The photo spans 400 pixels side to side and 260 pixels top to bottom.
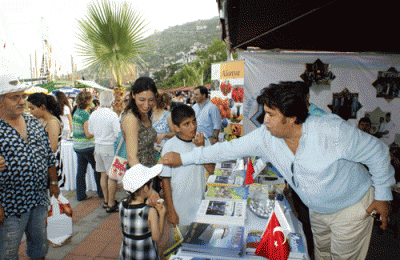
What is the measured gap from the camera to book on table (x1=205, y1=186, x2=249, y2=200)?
2078 millimetres

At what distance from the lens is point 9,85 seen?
68.7 inches

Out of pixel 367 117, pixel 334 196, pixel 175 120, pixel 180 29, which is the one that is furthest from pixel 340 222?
pixel 180 29

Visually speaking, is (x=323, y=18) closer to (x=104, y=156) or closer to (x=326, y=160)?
(x=326, y=160)

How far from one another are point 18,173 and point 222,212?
56.9 inches

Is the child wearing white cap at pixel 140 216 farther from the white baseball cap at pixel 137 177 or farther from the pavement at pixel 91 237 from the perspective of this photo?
the pavement at pixel 91 237

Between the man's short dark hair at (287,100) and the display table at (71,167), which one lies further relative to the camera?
the display table at (71,167)

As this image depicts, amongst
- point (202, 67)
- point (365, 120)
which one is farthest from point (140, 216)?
point (202, 67)

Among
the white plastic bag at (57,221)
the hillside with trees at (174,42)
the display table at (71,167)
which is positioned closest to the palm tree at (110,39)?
the display table at (71,167)

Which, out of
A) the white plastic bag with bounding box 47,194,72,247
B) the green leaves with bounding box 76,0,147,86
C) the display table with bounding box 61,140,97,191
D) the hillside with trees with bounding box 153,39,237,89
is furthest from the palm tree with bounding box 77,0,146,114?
the hillside with trees with bounding box 153,39,237,89

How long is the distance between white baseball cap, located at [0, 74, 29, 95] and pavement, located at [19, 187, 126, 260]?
73.9 inches

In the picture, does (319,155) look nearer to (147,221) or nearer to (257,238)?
(257,238)

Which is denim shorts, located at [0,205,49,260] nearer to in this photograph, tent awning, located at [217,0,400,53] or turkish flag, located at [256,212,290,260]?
turkish flag, located at [256,212,290,260]

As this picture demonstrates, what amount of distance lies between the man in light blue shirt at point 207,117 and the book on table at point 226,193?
2311 millimetres

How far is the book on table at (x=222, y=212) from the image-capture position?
168cm
